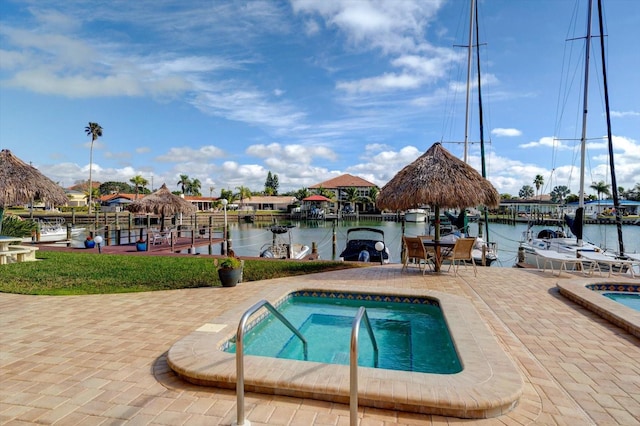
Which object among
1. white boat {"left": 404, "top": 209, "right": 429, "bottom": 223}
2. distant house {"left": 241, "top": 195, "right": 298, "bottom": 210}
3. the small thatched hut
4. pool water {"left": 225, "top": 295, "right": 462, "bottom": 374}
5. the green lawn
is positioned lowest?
pool water {"left": 225, "top": 295, "right": 462, "bottom": 374}

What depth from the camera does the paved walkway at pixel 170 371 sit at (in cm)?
275

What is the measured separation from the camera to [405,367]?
14.4 ft

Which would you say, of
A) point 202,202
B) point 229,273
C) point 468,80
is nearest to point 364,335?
point 229,273

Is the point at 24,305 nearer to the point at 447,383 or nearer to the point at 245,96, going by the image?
the point at 447,383

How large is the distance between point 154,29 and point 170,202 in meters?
8.94

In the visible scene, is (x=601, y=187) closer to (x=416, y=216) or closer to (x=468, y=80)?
(x=416, y=216)

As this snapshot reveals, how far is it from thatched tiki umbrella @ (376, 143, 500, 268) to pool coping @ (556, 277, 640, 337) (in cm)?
290

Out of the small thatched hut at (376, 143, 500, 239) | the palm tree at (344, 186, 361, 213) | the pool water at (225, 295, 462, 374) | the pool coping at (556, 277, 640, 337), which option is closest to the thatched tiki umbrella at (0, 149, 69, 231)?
the pool water at (225, 295, 462, 374)

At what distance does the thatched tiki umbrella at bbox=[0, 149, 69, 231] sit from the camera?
1089 cm

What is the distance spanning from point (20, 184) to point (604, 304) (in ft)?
53.2

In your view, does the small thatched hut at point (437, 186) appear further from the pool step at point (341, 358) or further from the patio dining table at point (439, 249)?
the pool step at point (341, 358)

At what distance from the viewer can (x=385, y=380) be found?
10.1 feet

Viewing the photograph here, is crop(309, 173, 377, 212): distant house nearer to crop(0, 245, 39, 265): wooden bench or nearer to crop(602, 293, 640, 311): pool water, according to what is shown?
crop(0, 245, 39, 265): wooden bench

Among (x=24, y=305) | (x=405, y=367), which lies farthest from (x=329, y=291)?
(x=24, y=305)
